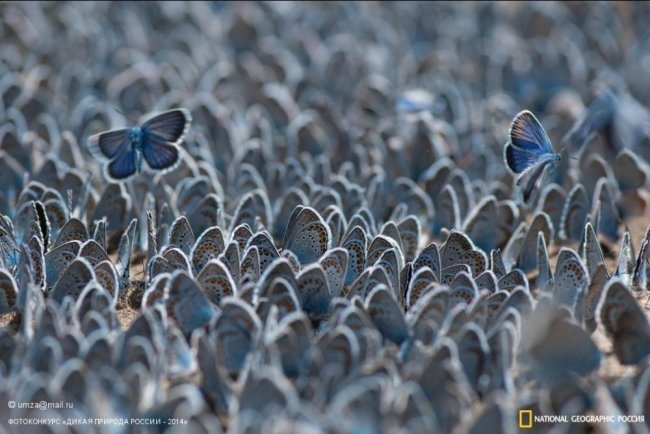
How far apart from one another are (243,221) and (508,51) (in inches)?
210

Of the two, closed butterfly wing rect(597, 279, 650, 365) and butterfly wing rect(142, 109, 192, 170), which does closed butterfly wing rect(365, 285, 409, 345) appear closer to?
closed butterfly wing rect(597, 279, 650, 365)

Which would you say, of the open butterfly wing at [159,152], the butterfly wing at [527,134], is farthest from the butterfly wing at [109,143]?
the butterfly wing at [527,134]

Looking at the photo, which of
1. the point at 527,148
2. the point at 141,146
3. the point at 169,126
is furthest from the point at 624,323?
the point at 141,146

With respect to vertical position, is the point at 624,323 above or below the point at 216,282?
below

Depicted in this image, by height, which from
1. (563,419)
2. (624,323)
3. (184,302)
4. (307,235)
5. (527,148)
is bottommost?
(563,419)

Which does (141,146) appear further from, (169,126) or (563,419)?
(563,419)

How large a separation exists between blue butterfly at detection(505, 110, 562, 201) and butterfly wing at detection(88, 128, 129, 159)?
8.08 feet

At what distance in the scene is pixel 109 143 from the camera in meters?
6.44

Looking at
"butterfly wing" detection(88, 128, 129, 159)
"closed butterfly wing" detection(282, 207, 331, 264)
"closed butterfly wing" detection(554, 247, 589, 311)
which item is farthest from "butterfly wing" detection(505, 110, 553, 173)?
"butterfly wing" detection(88, 128, 129, 159)

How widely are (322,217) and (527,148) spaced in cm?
133

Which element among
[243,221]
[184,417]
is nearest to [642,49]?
[243,221]

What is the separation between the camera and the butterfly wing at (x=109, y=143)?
21.0ft

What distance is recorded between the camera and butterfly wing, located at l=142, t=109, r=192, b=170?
20.8 feet

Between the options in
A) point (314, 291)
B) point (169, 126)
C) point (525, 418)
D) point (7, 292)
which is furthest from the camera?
point (169, 126)
